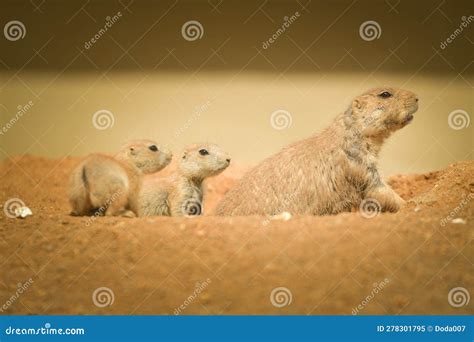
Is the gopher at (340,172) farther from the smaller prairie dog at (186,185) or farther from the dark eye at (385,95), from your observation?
the smaller prairie dog at (186,185)

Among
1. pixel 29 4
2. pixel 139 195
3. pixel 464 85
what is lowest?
pixel 139 195

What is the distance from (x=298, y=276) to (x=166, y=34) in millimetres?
2012

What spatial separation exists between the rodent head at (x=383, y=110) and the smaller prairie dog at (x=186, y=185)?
91 centimetres

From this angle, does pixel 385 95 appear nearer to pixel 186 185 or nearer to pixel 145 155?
pixel 186 185

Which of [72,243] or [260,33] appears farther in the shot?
[260,33]

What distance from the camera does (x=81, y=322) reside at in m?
2.73

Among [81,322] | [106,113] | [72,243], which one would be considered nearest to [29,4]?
[106,113]

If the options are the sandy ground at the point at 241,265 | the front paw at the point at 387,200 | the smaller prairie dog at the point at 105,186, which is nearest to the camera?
the sandy ground at the point at 241,265

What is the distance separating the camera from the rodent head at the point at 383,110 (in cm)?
365

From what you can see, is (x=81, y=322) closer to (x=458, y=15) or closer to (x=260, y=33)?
(x=260, y=33)

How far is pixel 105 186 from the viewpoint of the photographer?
11.1 feet

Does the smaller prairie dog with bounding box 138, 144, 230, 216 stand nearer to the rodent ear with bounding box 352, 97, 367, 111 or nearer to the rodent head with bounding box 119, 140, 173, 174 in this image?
the rodent head with bounding box 119, 140, 173, 174

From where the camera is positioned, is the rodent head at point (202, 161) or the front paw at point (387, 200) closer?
the front paw at point (387, 200)

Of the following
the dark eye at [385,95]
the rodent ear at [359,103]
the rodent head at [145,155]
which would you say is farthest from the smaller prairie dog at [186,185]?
the dark eye at [385,95]
